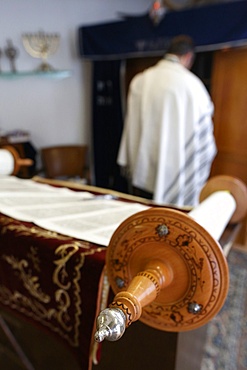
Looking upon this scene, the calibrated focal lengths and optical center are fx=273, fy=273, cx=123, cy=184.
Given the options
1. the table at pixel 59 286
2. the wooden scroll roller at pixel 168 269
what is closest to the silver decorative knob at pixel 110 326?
the wooden scroll roller at pixel 168 269

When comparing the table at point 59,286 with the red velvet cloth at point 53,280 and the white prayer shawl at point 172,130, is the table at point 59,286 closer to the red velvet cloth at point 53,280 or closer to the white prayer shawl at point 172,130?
the red velvet cloth at point 53,280

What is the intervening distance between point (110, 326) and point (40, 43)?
6.11 ft

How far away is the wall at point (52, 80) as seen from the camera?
1.76 metres

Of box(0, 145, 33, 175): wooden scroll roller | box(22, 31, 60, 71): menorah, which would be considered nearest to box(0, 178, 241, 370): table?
box(0, 145, 33, 175): wooden scroll roller

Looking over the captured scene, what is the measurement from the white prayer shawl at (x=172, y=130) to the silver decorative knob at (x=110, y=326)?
3.68 feet

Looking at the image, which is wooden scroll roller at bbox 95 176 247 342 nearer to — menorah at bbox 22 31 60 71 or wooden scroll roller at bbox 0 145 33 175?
wooden scroll roller at bbox 0 145 33 175

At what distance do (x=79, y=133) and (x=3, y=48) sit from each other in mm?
835

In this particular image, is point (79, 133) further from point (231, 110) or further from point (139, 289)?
point (139, 289)

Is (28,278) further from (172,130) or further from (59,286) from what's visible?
(172,130)

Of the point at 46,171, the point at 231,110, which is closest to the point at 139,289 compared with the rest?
the point at 231,110

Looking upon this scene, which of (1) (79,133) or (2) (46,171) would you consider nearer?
(2) (46,171)

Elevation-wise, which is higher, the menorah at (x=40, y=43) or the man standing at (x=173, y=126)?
the menorah at (x=40, y=43)

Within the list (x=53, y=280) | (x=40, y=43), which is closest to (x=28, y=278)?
(x=53, y=280)

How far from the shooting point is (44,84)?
79.0 inches
